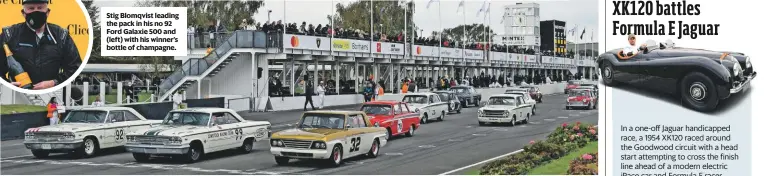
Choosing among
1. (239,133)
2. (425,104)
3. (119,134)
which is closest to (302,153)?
(239,133)

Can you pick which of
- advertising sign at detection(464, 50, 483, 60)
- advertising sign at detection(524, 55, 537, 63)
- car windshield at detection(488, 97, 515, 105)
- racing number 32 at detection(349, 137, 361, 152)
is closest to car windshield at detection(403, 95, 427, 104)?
car windshield at detection(488, 97, 515, 105)

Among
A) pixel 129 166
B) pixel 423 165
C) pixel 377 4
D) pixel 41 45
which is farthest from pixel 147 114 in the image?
pixel 377 4

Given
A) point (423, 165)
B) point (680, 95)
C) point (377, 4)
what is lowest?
point (423, 165)

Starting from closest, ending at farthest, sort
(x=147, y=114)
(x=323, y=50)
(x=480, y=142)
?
(x=480, y=142) → (x=147, y=114) → (x=323, y=50)

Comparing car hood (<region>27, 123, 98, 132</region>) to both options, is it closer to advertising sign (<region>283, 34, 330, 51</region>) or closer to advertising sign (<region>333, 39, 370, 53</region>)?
advertising sign (<region>283, 34, 330, 51</region>)

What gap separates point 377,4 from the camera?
87.6m

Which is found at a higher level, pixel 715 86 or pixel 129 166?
pixel 715 86

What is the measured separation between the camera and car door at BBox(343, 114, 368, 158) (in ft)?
61.7

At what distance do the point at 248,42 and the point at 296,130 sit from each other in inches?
764

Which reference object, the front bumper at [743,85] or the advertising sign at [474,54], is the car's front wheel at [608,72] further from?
the advertising sign at [474,54]

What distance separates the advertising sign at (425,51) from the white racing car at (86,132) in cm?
3060

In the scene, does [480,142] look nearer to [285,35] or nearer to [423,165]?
[423,165]

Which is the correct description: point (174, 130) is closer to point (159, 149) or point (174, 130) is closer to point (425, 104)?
point (159, 149)

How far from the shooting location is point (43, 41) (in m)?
21.4
